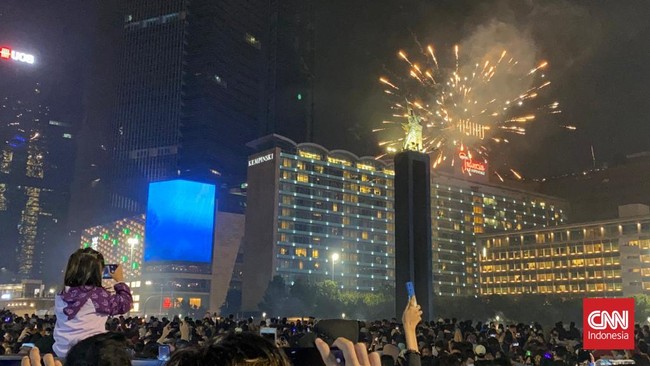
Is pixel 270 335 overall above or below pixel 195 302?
above

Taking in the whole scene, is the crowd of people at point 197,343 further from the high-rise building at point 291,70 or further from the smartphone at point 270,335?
the high-rise building at point 291,70

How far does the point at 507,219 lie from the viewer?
119000 mm

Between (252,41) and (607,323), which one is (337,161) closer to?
(252,41)

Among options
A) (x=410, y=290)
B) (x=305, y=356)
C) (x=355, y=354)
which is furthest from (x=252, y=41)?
(x=355, y=354)

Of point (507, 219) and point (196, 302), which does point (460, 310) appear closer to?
point (196, 302)

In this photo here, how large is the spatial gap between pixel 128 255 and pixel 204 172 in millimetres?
24859

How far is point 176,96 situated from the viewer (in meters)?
123

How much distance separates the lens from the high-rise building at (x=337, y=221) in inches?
3573

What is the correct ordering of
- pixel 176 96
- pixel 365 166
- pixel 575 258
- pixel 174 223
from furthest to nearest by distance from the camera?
pixel 176 96
pixel 365 166
pixel 575 258
pixel 174 223

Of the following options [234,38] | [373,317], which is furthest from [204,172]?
[373,317]

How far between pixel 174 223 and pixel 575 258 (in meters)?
69.4

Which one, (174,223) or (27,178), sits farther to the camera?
(27,178)

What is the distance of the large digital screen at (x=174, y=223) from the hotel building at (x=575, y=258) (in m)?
55.4

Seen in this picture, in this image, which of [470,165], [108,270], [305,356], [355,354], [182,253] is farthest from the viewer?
[470,165]
